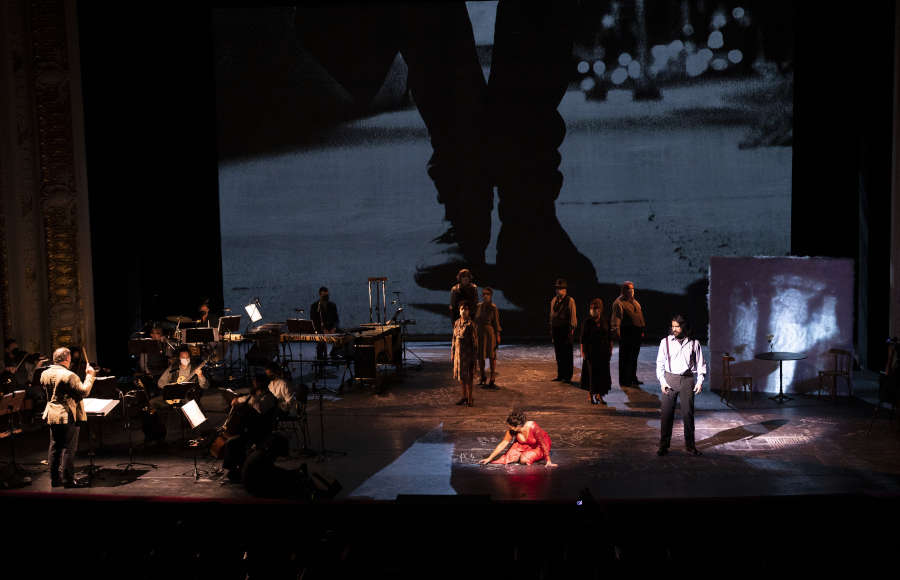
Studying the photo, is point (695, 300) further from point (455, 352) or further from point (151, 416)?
point (151, 416)

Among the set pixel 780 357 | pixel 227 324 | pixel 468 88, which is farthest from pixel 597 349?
pixel 468 88

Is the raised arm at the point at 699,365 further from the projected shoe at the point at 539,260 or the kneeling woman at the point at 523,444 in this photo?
the projected shoe at the point at 539,260

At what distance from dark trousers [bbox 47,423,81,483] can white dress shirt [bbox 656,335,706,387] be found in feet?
18.6

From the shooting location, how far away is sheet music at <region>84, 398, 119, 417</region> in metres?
8.02

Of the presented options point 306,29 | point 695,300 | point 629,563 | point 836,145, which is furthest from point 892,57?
point 629,563

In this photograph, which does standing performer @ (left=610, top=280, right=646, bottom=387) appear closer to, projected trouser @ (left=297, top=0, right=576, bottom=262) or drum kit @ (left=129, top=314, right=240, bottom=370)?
projected trouser @ (left=297, top=0, right=576, bottom=262)

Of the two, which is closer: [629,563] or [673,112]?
[629,563]

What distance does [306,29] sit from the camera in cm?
1535

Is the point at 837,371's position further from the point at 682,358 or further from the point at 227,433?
the point at 227,433

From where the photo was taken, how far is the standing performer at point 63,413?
25.0 feet

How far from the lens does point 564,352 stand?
11758 millimetres

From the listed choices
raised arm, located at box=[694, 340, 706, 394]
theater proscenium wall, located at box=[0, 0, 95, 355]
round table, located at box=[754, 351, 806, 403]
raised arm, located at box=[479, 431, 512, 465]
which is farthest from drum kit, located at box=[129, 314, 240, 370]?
round table, located at box=[754, 351, 806, 403]

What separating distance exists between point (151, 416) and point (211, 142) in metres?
7.81

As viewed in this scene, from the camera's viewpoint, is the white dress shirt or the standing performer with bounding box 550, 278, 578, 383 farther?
the standing performer with bounding box 550, 278, 578, 383
